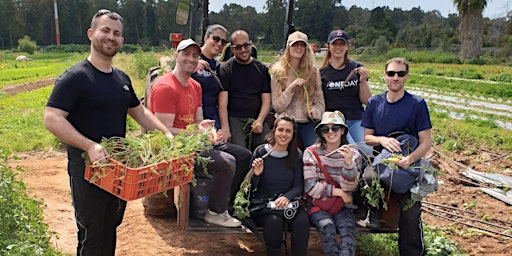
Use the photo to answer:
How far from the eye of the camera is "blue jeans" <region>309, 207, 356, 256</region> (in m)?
3.87

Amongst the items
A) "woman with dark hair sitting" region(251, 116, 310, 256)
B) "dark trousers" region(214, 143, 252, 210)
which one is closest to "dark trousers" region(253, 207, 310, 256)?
"woman with dark hair sitting" region(251, 116, 310, 256)

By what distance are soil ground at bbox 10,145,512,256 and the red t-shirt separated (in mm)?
1364

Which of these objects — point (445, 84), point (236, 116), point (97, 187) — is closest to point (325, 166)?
point (236, 116)

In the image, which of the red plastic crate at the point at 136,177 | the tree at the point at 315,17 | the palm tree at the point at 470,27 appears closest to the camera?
the red plastic crate at the point at 136,177

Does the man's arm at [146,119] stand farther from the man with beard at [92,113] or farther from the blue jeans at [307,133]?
the blue jeans at [307,133]

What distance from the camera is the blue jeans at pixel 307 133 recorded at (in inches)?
189

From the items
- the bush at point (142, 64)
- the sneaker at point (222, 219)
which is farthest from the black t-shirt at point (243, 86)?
the bush at point (142, 64)

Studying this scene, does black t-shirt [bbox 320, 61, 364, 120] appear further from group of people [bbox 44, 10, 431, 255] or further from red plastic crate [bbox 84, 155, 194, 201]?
red plastic crate [bbox 84, 155, 194, 201]

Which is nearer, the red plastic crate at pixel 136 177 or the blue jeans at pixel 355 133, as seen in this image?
the red plastic crate at pixel 136 177

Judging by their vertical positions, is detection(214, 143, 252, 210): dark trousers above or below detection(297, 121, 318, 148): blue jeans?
below

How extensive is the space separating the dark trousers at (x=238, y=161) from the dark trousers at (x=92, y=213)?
1.10m

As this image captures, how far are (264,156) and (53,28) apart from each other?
296ft

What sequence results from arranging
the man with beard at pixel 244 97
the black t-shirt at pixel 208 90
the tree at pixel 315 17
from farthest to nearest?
the tree at pixel 315 17 → the man with beard at pixel 244 97 → the black t-shirt at pixel 208 90

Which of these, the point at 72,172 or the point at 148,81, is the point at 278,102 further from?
the point at 72,172
